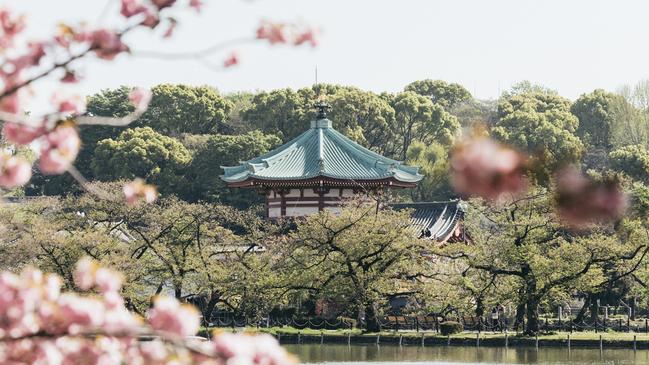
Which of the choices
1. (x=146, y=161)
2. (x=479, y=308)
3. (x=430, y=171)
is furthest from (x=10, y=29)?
(x=430, y=171)

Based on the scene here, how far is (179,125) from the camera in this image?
2279 inches

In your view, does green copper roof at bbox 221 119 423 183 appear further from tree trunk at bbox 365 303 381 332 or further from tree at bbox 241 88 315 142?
tree at bbox 241 88 315 142

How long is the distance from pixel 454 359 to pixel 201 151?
2800 cm

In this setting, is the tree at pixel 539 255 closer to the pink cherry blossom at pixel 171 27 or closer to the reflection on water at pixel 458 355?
the reflection on water at pixel 458 355

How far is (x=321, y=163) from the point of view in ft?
125

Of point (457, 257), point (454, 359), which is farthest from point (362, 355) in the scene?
point (457, 257)

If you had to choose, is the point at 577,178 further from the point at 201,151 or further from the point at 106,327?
the point at 201,151

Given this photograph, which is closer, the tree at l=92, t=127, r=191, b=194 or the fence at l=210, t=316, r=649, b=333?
the fence at l=210, t=316, r=649, b=333

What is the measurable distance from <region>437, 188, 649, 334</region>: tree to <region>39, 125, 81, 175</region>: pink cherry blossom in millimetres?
23773

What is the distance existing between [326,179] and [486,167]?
113 feet

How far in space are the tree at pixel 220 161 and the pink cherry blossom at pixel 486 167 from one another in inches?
1832

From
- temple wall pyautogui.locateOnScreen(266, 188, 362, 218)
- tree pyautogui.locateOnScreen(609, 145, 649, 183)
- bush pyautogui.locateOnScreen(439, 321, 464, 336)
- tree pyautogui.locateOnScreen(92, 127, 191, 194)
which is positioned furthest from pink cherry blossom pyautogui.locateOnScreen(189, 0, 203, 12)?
tree pyautogui.locateOnScreen(92, 127, 191, 194)

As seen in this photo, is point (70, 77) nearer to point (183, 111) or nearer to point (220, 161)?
point (220, 161)

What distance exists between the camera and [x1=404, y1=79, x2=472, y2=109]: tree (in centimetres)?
6881
